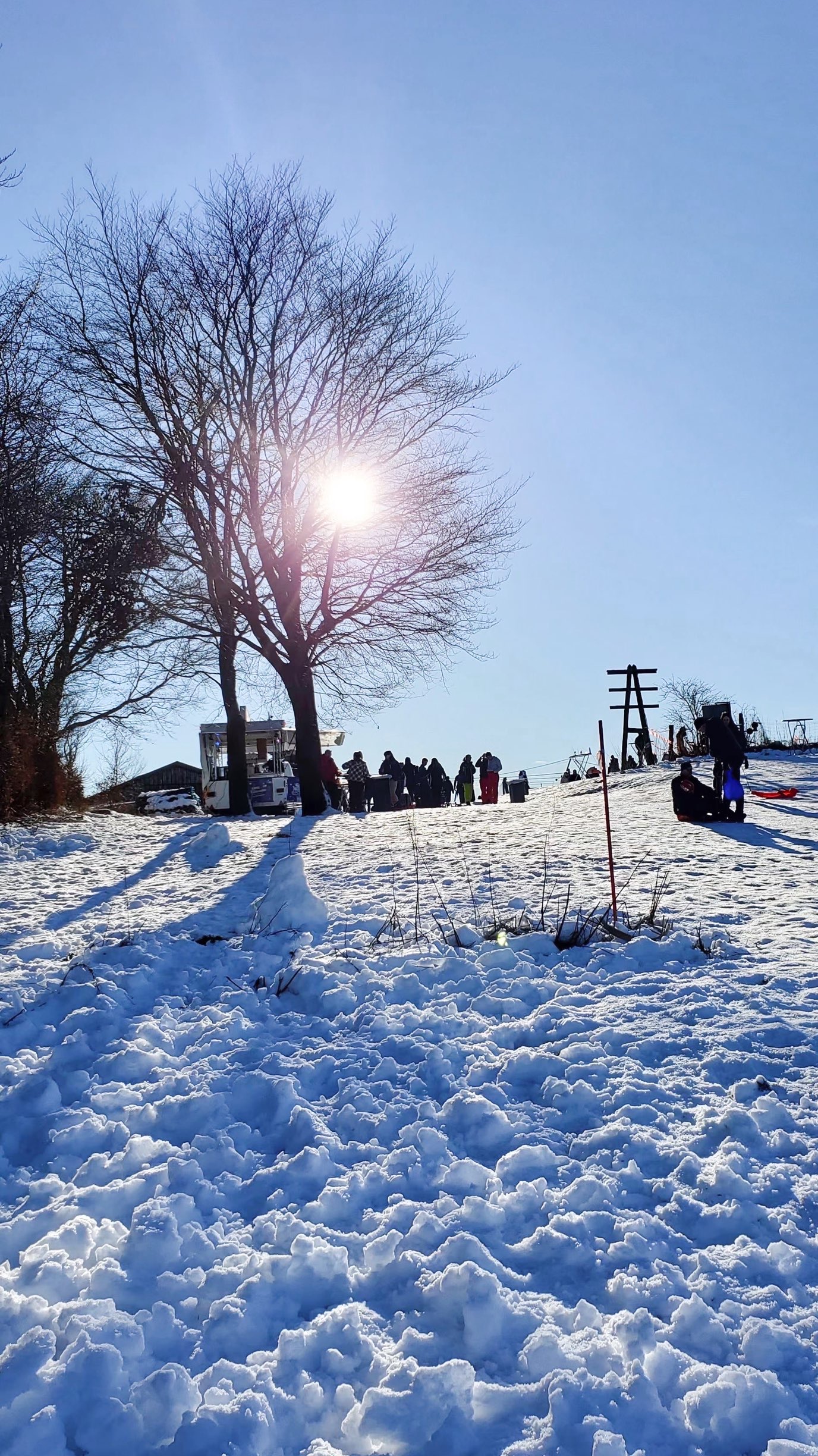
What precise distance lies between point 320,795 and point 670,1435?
15.8 meters

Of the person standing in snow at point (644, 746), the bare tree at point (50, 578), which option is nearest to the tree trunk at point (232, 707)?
the bare tree at point (50, 578)

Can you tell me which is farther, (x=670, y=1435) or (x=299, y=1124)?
(x=299, y=1124)

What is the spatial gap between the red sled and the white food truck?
14304 mm

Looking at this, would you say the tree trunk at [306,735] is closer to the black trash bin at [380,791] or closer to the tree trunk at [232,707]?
the tree trunk at [232,707]

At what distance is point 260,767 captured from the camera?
1160 inches

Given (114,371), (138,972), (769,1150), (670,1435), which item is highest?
(114,371)

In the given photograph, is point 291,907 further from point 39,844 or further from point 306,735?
point 306,735

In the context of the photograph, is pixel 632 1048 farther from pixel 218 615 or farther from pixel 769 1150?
pixel 218 615

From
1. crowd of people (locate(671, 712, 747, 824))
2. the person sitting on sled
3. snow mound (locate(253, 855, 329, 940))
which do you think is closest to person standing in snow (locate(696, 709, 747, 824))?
crowd of people (locate(671, 712, 747, 824))

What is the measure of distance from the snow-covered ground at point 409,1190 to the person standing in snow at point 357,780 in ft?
47.9

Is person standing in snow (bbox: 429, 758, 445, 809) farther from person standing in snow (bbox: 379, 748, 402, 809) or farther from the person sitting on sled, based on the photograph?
the person sitting on sled

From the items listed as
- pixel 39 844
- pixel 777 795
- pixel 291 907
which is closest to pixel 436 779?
pixel 777 795

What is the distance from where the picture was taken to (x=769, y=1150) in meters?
3.51

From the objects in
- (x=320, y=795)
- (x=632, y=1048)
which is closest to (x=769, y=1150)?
(x=632, y=1048)
